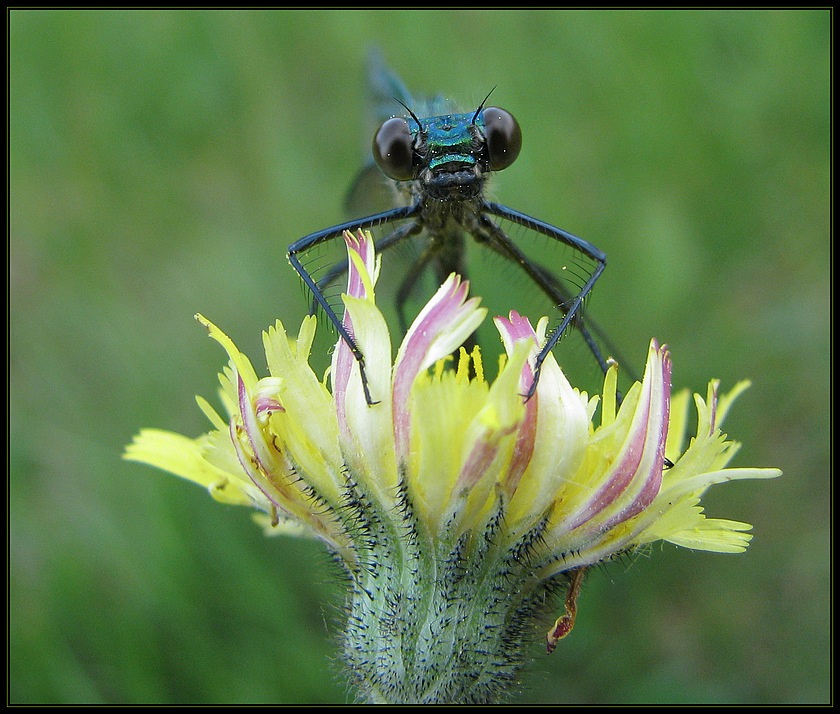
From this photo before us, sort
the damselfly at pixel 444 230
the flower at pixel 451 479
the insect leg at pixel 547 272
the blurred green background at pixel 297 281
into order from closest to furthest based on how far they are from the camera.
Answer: the flower at pixel 451 479
the insect leg at pixel 547 272
the damselfly at pixel 444 230
the blurred green background at pixel 297 281

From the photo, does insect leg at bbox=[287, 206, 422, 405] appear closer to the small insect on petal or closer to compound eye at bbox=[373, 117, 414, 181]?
compound eye at bbox=[373, 117, 414, 181]

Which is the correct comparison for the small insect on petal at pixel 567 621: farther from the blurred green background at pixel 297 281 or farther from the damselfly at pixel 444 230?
the damselfly at pixel 444 230

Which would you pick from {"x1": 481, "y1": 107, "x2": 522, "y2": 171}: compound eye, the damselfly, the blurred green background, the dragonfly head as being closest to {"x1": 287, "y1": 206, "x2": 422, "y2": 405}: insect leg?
the damselfly

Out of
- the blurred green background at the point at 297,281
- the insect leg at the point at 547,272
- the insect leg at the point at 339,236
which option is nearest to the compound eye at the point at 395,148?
the insect leg at the point at 339,236

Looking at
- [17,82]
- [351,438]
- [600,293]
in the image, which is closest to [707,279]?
[600,293]

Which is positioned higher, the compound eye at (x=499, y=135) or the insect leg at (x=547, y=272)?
the compound eye at (x=499, y=135)

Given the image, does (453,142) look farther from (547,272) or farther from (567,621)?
(567,621)
